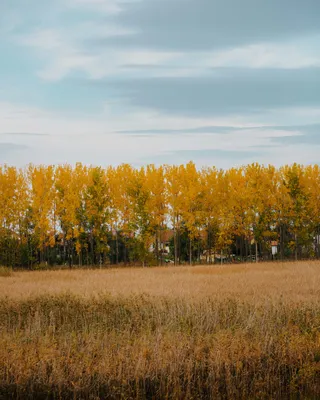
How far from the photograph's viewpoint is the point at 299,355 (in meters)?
9.88

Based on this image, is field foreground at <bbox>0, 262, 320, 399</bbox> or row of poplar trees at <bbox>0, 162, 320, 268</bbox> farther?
row of poplar trees at <bbox>0, 162, 320, 268</bbox>

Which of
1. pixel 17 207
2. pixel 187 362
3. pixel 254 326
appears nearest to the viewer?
pixel 187 362

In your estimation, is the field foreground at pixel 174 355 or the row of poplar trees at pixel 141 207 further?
the row of poplar trees at pixel 141 207

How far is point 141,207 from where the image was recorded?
42750 millimetres

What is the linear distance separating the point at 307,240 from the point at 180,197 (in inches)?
519

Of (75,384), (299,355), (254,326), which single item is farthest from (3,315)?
(299,355)

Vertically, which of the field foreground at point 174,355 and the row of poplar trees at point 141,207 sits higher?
the row of poplar trees at point 141,207

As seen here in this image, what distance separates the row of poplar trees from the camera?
4231 centimetres

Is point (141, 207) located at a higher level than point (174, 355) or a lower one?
higher

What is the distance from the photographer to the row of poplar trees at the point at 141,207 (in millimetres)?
42312

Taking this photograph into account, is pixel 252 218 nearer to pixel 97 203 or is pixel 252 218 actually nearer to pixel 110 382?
pixel 97 203

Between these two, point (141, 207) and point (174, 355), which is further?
point (141, 207)

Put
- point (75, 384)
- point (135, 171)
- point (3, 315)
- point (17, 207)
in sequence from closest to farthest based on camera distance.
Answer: point (75, 384) < point (3, 315) < point (17, 207) < point (135, 171)

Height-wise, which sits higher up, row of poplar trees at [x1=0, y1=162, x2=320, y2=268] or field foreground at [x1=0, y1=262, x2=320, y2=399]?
row of poplar trees at [x1=0, y1=162, x2=320, y2=268]
